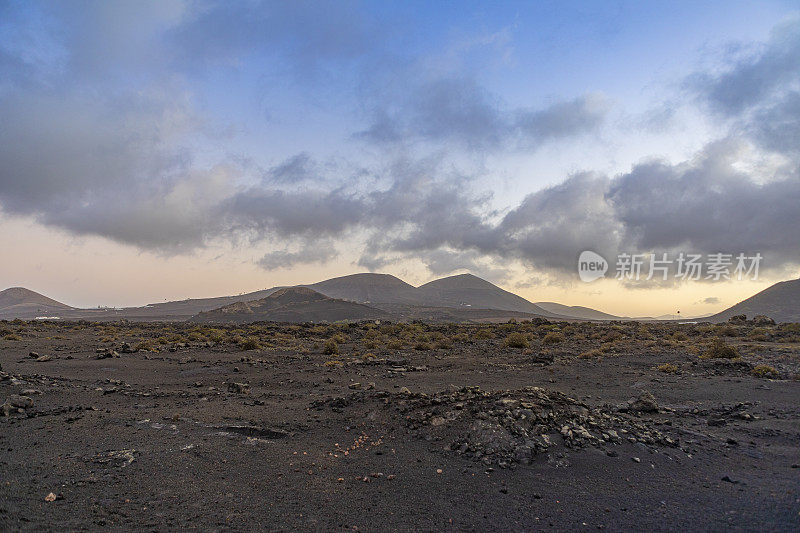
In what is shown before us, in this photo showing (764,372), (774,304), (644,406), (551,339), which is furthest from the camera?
(774,304)

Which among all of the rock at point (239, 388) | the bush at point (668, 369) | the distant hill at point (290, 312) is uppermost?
the bush at point (668, 369)

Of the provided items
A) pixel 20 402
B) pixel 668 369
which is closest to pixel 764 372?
pixel 668 369

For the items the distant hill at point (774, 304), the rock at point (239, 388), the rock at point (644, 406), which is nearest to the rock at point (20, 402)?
the rock at point (239, 388)

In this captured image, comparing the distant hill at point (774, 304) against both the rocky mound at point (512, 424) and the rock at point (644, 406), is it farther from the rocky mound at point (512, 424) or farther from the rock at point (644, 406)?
the rocky mound at point (512, 424)

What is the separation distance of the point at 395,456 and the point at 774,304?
514 feet

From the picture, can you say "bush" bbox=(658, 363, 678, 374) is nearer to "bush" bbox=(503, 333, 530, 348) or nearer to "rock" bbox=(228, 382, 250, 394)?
"bush" bbox=(503, 333, 530, 348)

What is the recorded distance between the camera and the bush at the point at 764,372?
1507cm

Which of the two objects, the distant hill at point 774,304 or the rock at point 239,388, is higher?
the distant hill at point 774,304

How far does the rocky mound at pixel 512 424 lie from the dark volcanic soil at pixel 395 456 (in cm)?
4

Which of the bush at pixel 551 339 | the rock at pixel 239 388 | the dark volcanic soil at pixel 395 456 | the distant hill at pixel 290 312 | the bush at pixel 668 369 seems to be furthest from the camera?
the distant hill at pixel 290 312

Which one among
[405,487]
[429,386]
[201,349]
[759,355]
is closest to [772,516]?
[405,487]

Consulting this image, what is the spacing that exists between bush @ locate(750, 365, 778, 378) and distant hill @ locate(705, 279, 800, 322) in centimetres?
11982

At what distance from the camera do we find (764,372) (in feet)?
50.4

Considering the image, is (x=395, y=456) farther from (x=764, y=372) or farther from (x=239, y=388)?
Result: (x=764, y=372)
